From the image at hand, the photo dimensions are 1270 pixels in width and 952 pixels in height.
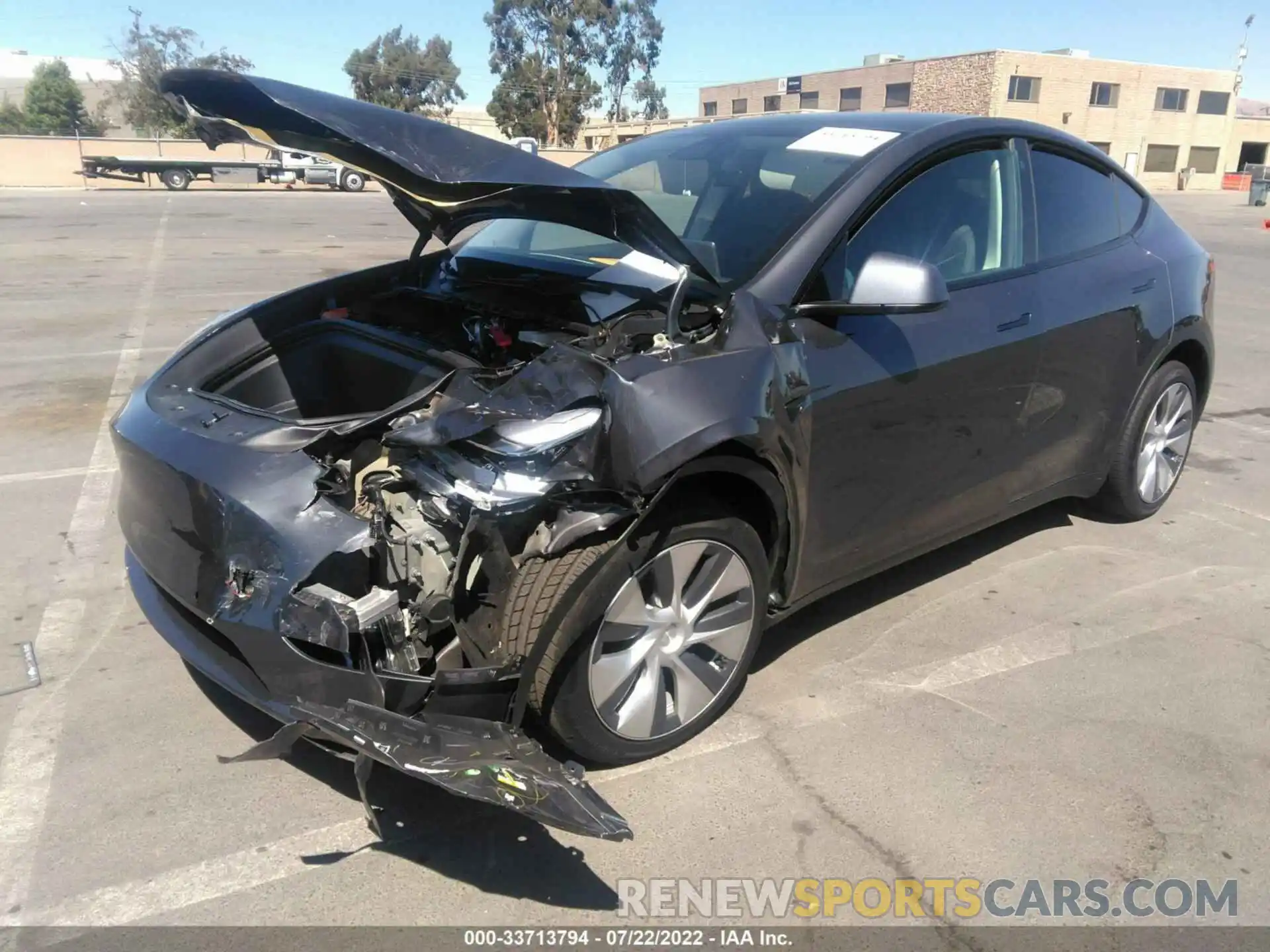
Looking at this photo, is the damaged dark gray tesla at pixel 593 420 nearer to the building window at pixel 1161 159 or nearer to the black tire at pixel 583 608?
the black tire at pixel 583 608

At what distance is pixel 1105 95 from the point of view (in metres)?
59.4

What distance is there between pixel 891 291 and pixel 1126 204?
2260 millimetres

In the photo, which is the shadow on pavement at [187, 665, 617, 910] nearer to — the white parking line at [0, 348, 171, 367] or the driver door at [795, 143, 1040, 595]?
the driver door at [795, 143, 1040, 595]

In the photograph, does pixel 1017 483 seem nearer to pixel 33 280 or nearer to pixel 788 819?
pixel 788 819

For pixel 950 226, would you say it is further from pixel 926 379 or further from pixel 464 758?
pixel 464 758

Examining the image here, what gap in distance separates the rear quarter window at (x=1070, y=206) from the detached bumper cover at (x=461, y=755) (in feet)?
9.36

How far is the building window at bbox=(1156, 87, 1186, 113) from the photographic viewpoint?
2405 inches

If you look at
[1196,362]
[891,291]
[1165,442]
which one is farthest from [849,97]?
[891,291]

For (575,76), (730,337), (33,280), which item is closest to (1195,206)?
(33,280)

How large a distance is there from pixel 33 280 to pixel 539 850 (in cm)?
1259

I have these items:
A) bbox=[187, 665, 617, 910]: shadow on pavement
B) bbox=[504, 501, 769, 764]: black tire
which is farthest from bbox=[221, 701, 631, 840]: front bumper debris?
bbox=[187, 665, 617, 910]: shadow on pavement

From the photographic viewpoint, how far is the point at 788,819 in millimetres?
2734

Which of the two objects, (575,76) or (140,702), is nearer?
(140,702)

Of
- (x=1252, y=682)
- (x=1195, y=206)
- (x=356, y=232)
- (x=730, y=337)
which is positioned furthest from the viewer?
(x=1195, y=206)
